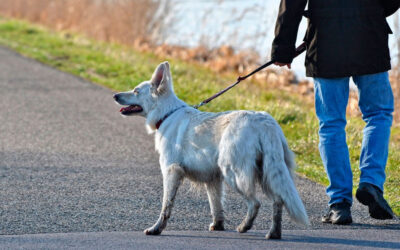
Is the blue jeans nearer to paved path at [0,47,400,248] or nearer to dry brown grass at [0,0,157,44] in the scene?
paved path at [0,47,400,248]

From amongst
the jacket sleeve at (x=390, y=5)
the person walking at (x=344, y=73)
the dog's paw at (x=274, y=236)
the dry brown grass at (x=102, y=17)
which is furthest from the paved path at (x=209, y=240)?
the dry brown grass at (x=102, y=17)

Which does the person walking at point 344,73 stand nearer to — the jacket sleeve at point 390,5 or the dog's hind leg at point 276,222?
the jacket sleeve at point 390,5

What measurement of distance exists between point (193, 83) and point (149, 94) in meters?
7.01

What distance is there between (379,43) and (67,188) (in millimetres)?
3075

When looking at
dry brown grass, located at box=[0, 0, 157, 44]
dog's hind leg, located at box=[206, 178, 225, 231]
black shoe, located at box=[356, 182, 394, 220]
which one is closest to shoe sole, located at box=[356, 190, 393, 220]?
black shoe, located at box=[356, 182, 394, 220]

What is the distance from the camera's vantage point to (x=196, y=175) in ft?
18.6

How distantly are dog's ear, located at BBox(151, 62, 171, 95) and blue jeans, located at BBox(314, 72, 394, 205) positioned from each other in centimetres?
120

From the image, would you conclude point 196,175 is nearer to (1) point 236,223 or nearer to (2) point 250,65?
(1) point 236,223

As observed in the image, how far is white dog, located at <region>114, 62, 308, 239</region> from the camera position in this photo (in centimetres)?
526

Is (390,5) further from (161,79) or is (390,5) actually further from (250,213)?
(250,213)

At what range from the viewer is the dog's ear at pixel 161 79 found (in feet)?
19.6

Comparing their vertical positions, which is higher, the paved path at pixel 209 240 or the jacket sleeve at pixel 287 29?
the jacket sleeve at pixel 287 29

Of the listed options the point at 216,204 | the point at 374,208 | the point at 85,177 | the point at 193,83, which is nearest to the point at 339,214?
the point at 374,208

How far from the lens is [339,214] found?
5.88m
